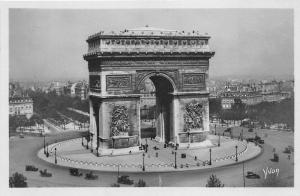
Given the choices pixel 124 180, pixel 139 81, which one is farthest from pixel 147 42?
pixel 124 180

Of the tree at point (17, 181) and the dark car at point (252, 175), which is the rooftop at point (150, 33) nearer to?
the tree at point (17, 181)

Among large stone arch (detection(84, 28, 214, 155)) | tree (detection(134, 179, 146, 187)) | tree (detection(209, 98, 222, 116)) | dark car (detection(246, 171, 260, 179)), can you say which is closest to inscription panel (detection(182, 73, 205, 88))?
large stone arch (detection(84, 28, 214, 155))

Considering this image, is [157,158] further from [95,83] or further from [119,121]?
[95,83]

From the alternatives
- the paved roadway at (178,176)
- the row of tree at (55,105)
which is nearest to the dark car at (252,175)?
the paved roadway at (178,176)

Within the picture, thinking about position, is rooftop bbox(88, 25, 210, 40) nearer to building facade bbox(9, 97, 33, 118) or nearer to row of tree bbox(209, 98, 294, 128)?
row of tree bbox(209, 98, 294, 128)

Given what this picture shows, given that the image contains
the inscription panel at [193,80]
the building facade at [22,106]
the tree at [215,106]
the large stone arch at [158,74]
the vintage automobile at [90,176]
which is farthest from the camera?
the tree at [215,106]

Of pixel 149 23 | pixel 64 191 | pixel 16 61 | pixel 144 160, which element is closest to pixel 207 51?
pixel 149 23
